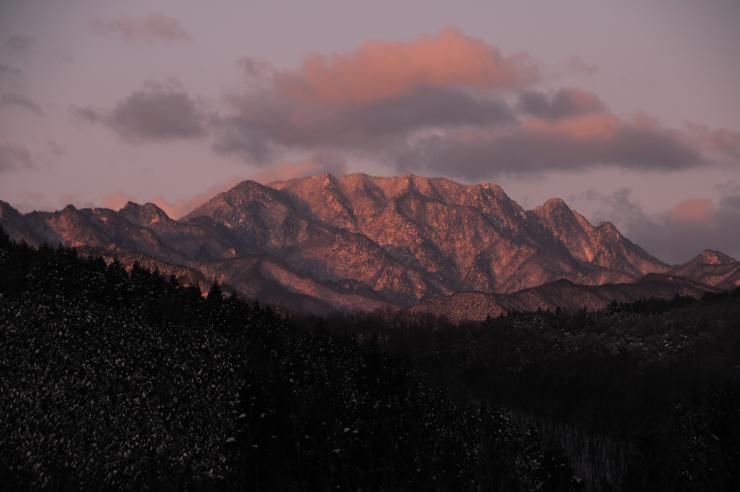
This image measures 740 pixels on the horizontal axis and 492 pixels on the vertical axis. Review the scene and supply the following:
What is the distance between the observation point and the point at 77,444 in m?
118

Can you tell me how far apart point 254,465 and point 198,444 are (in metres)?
39.4

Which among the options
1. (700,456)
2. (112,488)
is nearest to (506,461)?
(700,456)

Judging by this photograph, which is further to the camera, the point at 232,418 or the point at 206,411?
the point at 206,411

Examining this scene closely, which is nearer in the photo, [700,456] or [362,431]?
[362,431]

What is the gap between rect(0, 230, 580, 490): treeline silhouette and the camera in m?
94.4

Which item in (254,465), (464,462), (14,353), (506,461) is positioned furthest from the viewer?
(14,353)

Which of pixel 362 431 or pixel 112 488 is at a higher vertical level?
pixel 362 431

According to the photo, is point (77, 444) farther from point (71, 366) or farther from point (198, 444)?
point (71, 366)

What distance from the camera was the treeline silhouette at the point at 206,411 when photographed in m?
94.4

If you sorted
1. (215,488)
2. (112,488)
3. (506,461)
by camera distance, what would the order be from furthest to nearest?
(506,461), (112,488), (215,488)

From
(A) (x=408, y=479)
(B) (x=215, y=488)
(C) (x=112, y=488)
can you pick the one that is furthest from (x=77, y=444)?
(A) (x=408, y=479)

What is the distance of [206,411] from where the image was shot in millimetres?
144250

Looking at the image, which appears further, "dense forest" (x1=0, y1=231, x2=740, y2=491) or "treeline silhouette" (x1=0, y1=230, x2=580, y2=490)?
"dense forest" (x1=0, y1=231, x2=740, y2=491)

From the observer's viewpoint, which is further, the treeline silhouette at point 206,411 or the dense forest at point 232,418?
the dense forest at point 232,418
